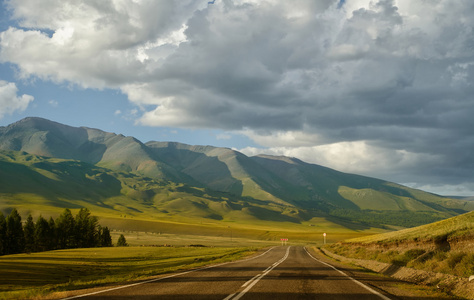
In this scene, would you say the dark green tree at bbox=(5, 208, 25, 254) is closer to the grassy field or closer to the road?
the grassy field

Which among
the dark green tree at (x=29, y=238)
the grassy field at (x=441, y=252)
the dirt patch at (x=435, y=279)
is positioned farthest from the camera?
the dark green tree at (x=29, y=238)

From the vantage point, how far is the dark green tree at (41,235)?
9481 cm

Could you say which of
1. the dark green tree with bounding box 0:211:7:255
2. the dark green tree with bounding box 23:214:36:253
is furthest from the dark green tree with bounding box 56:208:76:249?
the dark green tree with bounding box 0:211:7:255

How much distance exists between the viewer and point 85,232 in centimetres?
10469

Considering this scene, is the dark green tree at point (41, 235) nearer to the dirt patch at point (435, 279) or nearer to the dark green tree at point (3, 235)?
the dark green tree at point (3, 235)

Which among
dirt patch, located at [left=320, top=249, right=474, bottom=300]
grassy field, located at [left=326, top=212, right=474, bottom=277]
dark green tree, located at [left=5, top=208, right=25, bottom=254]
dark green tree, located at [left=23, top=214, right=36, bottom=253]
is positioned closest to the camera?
dirt patch, located at [left=320, top=249, right=474, bottom=300]

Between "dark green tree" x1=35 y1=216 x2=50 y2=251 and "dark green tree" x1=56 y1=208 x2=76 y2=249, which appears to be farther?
"dark green tree" x1=56 y1=208 x2=76 y2=249

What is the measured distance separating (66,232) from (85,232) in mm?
5285

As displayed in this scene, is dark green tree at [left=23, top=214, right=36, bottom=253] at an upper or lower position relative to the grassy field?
lower

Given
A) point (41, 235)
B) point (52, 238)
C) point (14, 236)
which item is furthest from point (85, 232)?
point (14, 236)

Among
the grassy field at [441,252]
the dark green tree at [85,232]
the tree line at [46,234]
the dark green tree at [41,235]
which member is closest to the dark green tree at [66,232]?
the tree line at [46,234]

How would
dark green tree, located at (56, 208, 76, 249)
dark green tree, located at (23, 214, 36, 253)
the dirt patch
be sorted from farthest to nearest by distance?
1. dark green tree, located at (56, 208, 76, 249)
2. dark green tree, located at (23, 214, 36, 253)
3. the dirt patch

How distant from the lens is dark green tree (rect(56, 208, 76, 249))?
9988cm

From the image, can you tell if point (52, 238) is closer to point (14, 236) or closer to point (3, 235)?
point (14, 236)
